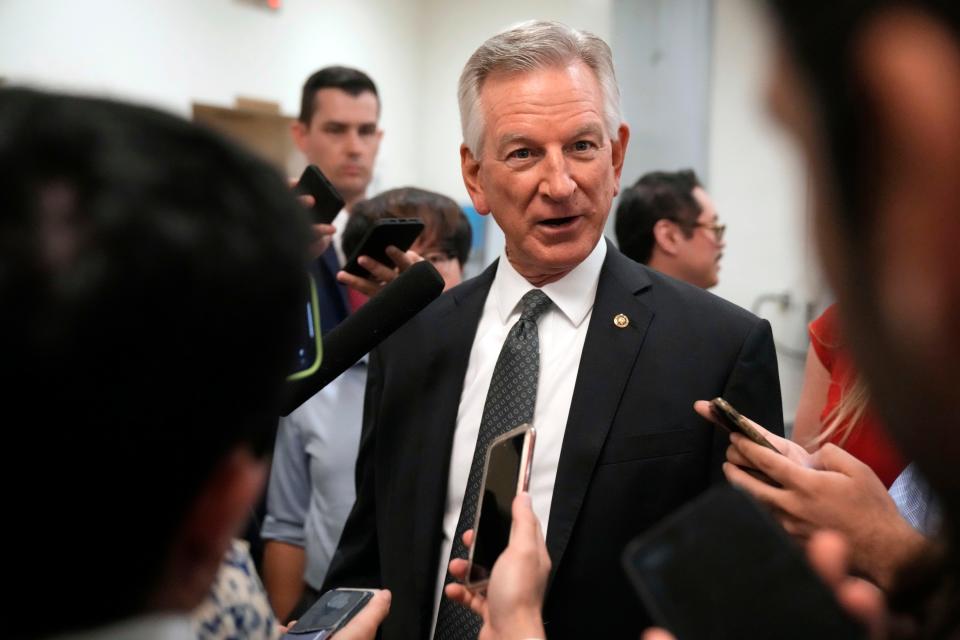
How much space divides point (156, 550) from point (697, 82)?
5.03 meters

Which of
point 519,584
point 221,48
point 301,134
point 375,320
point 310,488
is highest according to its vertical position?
point 221,48

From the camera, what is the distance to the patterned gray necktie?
5.32 ft

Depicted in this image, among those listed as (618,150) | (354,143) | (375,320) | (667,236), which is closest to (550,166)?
(618,150)

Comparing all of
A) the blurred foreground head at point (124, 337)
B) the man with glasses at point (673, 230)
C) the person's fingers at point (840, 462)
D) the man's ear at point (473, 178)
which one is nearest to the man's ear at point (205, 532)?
the blurred foreground head at point (124, 337)

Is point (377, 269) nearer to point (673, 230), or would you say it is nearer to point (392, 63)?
point (673, 230)

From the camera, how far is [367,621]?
4.05 ft

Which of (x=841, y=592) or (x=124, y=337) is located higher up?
(x=124, y=337)

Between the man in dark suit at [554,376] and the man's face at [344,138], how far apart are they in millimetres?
1773

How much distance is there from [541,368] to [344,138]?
2.18 metres

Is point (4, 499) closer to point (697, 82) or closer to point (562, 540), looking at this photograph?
point (562, 540)

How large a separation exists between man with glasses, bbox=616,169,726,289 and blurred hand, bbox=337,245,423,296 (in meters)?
1.39

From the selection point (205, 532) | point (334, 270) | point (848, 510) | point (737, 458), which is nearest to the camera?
point (205, 532)

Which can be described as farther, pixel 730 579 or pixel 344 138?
pixel 344 138

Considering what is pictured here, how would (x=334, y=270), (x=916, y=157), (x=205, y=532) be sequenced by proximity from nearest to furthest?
(x=916, y=157), (x=205, y=532), (x=334, y=270)
